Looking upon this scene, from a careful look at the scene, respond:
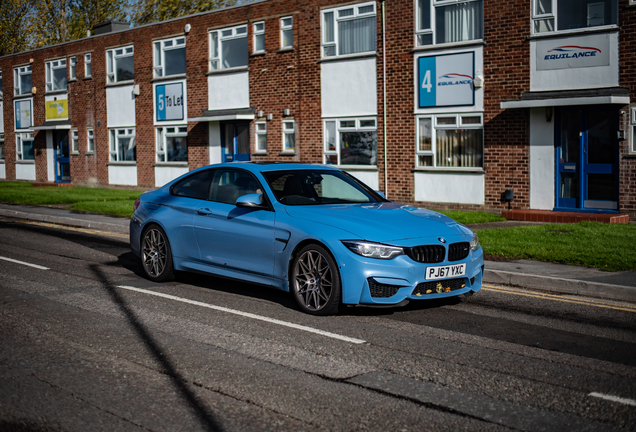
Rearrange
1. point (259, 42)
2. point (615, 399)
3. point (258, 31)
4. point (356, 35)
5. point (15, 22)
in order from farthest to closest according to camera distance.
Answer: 1. point (15, 22)
2. point (259, 42)
3. point (258, 31)
4. point (356, 35)
5. point (615, 399)

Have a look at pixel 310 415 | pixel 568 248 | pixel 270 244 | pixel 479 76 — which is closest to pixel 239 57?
pixel 479 76

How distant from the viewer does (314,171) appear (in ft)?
27.7

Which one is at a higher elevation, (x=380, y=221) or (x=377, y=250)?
(x=380, y=221)

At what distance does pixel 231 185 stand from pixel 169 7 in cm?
4221

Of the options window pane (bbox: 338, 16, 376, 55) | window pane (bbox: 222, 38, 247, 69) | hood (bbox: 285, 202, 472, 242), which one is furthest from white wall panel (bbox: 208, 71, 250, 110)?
hood (bbox: 285, 202, 472, 242)

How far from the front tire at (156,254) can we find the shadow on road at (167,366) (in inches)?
23.5

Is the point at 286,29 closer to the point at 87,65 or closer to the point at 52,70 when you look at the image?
the point at 87,65

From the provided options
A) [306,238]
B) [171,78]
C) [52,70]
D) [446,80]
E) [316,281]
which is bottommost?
[316,281]

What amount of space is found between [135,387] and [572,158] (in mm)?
14308

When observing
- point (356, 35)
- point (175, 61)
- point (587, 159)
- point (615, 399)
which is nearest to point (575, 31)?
point (587, 159)

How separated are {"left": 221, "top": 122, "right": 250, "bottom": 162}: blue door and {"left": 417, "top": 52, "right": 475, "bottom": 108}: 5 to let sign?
747cm

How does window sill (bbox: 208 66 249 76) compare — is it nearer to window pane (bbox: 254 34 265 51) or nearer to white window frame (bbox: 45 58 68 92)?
window pane (bbox: 254 34 265 51)

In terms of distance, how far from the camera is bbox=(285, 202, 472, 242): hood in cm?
677

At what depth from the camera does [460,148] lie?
62.4 ft
